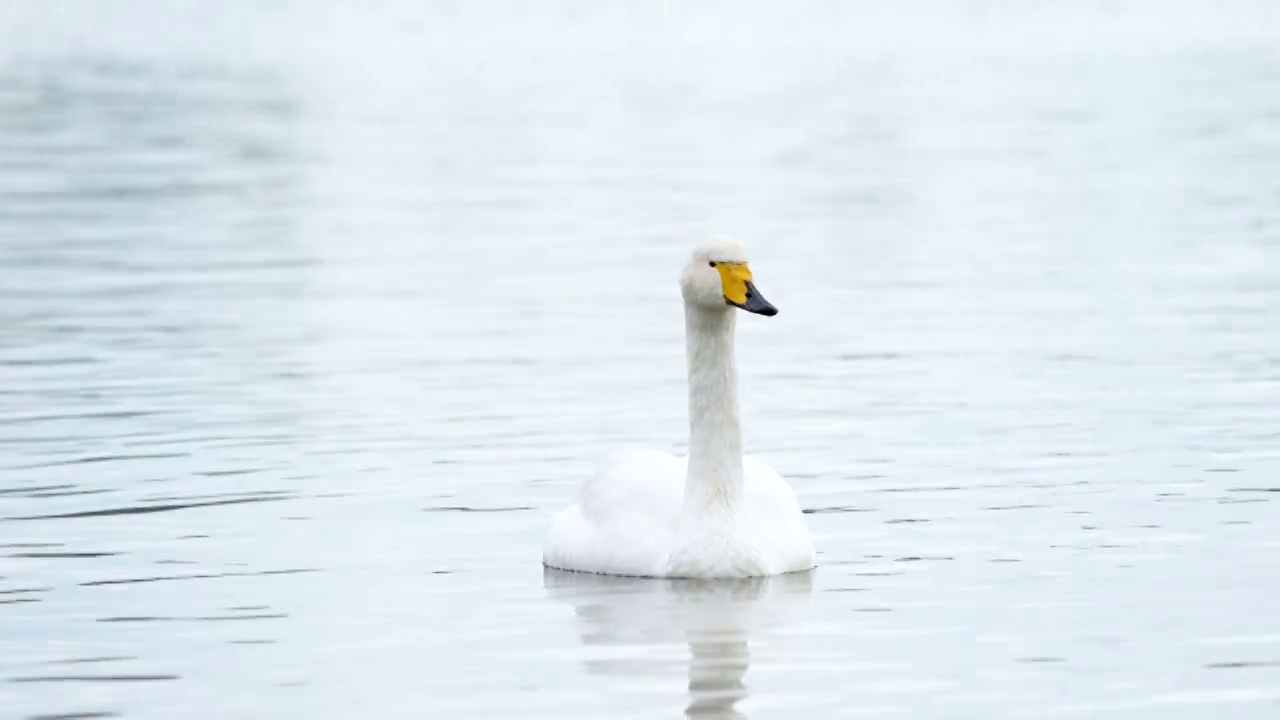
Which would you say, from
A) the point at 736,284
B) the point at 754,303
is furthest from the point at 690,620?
the point at 736,284

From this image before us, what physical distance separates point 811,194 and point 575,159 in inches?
317

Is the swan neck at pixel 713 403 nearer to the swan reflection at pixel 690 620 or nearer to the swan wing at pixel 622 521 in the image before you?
the swan wing at pixel 622 521

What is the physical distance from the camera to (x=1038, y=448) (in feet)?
58.6

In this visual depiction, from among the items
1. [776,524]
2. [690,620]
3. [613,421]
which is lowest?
[690,620]

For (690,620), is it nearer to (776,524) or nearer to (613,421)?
(776,524)

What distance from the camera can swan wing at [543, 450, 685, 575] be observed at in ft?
47.4

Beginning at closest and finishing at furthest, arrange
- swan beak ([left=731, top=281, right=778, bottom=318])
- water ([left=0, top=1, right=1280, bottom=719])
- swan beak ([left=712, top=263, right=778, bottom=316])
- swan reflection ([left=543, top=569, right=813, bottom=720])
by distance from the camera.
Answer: swan reflection ([left=543, top=569, right=813, bottom=720])
water ([left=0, top=1, right=1280, bottom=719])
swan beak ([left=731, top=281, right=778, bottom=318])
swan beak ([left=712, top=263, right=778, bottom=316])

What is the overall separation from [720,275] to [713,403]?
2.24 ft

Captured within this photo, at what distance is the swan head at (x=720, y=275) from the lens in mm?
14266

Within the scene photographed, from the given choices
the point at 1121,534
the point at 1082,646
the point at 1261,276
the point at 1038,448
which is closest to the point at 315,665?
the point at 1082,646

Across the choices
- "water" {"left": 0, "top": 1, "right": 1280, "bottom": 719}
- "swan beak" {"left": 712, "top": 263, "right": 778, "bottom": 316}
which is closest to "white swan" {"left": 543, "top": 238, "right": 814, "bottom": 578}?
"swan beak" {"left": 712, "top": 263, "right": 778, "bottom": 316}

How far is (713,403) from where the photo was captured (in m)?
Answer: 14.7

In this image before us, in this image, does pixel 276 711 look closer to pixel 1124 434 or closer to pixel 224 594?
pixel 224 594

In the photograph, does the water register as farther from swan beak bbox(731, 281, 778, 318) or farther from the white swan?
swan beak bbox(731, 281, 778, 318)
